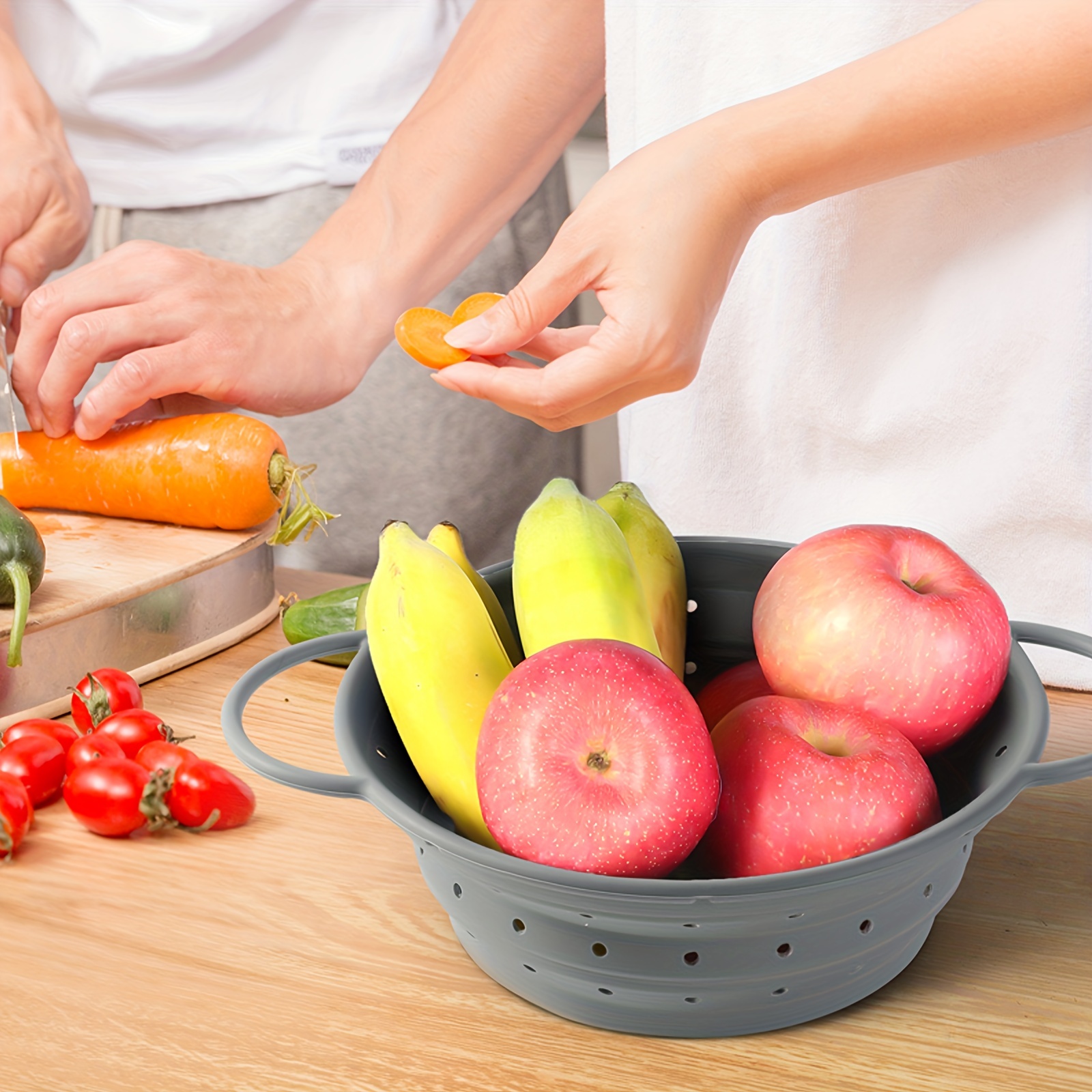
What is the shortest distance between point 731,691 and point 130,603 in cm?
52

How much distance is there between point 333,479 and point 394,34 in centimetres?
60

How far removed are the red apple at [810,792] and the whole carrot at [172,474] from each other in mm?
693

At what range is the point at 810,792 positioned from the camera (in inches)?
19.1

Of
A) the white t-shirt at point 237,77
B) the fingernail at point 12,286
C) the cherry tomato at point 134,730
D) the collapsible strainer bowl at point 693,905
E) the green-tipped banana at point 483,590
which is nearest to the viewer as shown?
the collapsible strainer bowl at point 693,905

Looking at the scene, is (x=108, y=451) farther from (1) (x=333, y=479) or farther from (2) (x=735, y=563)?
(2) (x=735, y=563)

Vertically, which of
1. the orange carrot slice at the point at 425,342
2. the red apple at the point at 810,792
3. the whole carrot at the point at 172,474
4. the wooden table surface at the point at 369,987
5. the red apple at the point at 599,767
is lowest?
the wooden table surface at the point at 369,987

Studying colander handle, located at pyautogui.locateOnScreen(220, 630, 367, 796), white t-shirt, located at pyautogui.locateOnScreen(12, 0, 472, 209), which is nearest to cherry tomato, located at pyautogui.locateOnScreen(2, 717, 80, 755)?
colander handle, located at pyautogui.locateOnScreen(220, 630, 367, 796)

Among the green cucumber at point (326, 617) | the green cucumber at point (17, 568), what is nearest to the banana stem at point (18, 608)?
the green cucumber at point (17, 568)

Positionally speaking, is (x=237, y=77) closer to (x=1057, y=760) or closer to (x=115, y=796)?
(x=115, y=796)

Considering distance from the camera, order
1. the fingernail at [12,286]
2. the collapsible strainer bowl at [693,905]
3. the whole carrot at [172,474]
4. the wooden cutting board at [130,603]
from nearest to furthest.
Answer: the collapsible strainer bowl at [693,905], the wooden cutting board at [130,603], the whole carrot at [172,474], the fingernail at [12,286]

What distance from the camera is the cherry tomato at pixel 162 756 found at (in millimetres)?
708

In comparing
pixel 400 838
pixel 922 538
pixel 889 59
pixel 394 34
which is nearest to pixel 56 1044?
pixel 400 838

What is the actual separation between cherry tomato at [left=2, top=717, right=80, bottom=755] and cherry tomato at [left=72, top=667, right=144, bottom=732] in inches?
0.7

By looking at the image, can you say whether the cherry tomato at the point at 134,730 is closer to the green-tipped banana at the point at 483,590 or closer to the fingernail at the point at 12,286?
the green-tipped banana at the point at 483,590
